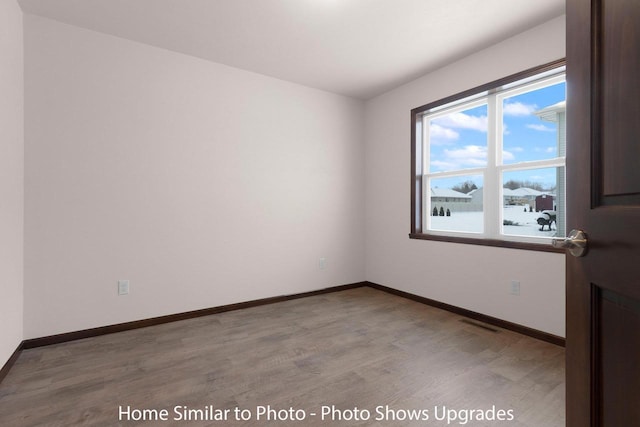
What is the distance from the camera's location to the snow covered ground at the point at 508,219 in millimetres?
2729

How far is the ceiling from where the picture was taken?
2.30 m

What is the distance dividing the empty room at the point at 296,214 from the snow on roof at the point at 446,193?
25mm

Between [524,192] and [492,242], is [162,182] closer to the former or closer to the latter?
[492,242]

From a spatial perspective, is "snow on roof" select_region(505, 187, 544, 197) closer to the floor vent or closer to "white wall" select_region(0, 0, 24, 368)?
the floor vent

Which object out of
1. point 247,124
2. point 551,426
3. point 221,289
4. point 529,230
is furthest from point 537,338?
point 247,124

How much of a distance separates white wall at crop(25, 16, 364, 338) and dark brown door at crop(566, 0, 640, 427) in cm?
299

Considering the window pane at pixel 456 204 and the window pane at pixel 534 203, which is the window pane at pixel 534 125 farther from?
the window pane at pixel 456 204

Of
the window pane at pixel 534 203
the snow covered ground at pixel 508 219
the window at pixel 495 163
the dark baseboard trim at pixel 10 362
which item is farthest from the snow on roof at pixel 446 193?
the dark baseboard trim at pixel 10 362

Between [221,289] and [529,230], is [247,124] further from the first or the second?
[529,230]

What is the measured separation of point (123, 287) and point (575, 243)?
10.5ft

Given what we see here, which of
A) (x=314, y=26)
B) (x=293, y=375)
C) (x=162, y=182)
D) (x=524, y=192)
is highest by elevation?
Answer: (x=314, y=26)

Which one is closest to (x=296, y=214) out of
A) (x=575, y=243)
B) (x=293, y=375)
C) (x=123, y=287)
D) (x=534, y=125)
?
(x=123, y=287)

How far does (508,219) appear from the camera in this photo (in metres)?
2.93

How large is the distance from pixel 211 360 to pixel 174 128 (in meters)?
2.16
